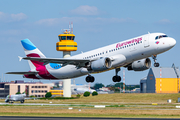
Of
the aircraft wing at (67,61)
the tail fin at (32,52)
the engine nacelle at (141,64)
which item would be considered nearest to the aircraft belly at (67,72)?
the aircraft wing at (67,61)

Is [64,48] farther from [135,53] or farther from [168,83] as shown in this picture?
[135,53]

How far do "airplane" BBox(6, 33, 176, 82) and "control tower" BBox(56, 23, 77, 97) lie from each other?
75.6 m

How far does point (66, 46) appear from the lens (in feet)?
488

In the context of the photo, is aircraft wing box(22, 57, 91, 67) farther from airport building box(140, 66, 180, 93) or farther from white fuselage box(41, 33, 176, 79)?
airport building box(140, 66, 180, 93)

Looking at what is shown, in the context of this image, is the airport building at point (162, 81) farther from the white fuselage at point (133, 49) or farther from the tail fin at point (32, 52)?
the white fuselage at point (133, 49)

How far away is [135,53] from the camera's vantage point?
54719 millimetres

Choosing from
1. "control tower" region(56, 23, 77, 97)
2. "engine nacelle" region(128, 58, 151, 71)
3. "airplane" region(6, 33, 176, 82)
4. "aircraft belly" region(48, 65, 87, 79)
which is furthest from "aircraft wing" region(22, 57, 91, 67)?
"control tower" region(56, 23, 77, 97)

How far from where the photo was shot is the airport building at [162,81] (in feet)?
473

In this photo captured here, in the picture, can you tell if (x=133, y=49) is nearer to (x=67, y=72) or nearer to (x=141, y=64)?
(x=141, y=64)

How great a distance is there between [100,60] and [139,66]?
7825 millimetres

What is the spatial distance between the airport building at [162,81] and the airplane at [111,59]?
81846 millimetres

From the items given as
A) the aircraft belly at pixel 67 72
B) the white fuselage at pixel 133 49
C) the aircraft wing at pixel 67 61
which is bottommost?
the aircraft belly at pixel 67 72

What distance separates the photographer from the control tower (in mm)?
148250

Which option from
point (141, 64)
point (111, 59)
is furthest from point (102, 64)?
point (141, 64)
